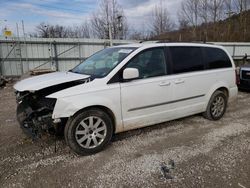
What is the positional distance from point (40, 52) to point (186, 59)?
37.0ft

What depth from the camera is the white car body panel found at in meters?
3.23

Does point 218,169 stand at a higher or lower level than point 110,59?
lower

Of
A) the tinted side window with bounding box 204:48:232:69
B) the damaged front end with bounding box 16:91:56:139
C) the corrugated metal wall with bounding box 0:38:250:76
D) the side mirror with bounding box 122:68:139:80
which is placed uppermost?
the corrugated metal wall with bounding box 0:38:250:76

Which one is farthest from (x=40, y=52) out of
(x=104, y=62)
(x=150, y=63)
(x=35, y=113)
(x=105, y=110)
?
(x=105, y=110)

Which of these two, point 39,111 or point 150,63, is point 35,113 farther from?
point 150,63

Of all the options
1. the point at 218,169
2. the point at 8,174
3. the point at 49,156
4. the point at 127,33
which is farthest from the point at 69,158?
the point at 127,33

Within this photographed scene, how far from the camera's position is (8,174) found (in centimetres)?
298

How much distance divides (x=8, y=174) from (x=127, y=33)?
92.9 feet

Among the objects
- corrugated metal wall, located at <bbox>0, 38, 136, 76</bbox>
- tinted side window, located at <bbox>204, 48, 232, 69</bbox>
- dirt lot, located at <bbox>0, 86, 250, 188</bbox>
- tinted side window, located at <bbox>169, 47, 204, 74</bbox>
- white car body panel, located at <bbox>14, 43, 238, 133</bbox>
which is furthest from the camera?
corrugated metal wall, located at <bbox>0, 38, 136, 76</bbox>

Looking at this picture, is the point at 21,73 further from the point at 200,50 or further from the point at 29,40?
the point at 200,50

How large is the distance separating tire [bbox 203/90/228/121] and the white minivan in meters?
0.20

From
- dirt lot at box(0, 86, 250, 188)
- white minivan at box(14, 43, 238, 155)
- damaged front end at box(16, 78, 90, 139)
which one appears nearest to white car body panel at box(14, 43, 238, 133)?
white minivan at box(14, 43, 238, 155)

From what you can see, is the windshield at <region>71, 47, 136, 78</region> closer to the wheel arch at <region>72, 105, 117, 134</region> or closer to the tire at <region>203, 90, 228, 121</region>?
the wheel arch at <region>72, 105, 117, 134</region>

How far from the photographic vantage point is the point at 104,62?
13.3ft
